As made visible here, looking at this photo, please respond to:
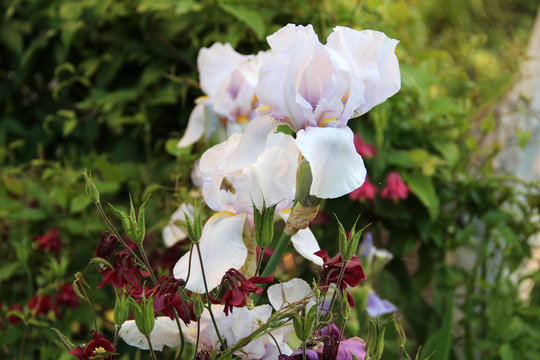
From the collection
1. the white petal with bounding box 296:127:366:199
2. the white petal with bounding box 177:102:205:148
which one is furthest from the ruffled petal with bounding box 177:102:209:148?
the white petal with bounding box 296:127:366:199

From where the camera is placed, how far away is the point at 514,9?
625cm

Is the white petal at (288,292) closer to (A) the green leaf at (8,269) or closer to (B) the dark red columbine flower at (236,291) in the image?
(B) the dark red columbine flower at (236,291)

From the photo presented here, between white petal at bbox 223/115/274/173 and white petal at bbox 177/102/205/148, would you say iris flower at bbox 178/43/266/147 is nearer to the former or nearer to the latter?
white petal at bbox 177/102/205/148

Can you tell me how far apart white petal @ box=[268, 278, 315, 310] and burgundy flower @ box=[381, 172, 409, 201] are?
717 mm

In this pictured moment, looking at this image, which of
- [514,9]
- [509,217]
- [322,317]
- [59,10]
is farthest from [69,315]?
[514,9]

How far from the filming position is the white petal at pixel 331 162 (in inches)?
24.5

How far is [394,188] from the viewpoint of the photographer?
138cm

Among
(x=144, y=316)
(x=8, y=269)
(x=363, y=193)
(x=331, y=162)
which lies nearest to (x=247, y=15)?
(x=363, y=193)

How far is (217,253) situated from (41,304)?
598 millimetres

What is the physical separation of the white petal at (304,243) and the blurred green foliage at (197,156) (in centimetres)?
54

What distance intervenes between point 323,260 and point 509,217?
3.12 ft

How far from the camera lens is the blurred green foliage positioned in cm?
140

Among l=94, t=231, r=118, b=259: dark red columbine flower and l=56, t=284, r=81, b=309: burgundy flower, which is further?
l=56, t=284, r=81, b=309: burgundy flower

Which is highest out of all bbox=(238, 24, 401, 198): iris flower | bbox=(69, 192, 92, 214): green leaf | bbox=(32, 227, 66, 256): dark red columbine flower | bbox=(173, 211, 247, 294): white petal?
bbox=(238, 24, 401, 198): iris flower
